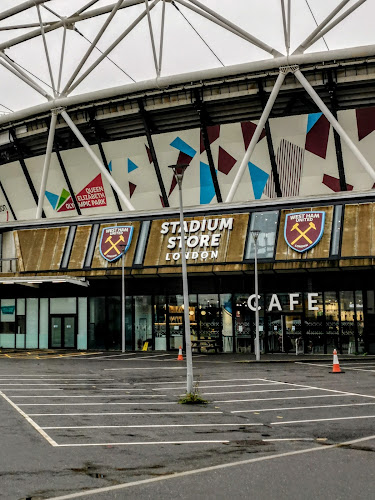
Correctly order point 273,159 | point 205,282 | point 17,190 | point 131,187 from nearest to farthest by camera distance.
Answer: point 205,282 < point 273,159 < point 131,187 < point 17,190

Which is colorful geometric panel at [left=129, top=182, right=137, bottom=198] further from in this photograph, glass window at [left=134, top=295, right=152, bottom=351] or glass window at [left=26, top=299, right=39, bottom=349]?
glass window at [left=134, top=295, right=152, bottom=351]

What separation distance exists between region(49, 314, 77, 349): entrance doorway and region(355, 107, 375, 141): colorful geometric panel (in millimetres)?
22792

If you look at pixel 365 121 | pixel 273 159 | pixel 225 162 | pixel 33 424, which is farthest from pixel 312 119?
pixel 33 424

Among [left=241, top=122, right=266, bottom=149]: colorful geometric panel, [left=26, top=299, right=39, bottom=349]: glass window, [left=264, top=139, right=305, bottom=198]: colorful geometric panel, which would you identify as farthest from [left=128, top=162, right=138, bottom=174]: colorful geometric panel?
[left=26, top=299, right=39, bottom=349]: glass window

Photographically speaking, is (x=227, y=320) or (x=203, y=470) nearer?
(x=203, y=470)

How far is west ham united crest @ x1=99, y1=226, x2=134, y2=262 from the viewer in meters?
39.3

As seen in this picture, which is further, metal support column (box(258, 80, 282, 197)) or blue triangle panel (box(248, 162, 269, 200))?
blue triangle panel (box(248, 162, 269, 200))

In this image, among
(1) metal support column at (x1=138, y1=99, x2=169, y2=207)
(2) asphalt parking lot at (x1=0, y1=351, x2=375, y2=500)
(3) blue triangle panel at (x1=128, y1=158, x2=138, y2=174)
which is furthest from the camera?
(3) blue triangle panel at (x1=128, y1=158, x2=138, y2=174)

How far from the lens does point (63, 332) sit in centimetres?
4331

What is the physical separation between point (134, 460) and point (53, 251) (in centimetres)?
3277

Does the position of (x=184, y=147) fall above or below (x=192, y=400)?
above

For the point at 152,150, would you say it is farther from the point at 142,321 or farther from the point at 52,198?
the point at 142,321

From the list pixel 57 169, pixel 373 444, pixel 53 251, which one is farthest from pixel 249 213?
pixel 373 444

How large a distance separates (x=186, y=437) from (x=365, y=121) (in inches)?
1380
